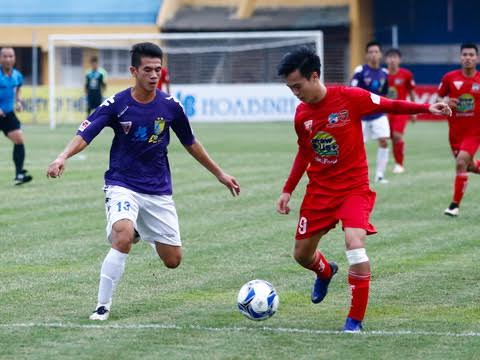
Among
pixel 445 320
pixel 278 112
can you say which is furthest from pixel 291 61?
pixel 278 112

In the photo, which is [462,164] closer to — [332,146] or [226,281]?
[226,281]

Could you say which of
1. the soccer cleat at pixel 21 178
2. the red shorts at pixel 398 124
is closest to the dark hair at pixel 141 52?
the soccer cleat at pixel 21 178

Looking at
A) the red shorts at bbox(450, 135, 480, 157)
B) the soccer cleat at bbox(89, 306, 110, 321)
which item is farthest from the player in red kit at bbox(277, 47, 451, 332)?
the red shorts at bbox(450, 135, 480, 157)

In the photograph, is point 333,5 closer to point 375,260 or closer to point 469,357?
point 375,260

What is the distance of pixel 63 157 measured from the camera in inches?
307

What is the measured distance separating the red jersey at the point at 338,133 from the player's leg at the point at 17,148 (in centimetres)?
1108

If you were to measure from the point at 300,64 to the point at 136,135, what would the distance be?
132cm

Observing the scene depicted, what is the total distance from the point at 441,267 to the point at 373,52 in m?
9.80

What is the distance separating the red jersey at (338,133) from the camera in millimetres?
7883

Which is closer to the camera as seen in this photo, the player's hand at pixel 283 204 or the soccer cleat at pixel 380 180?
the player's hand at pixel 283 204

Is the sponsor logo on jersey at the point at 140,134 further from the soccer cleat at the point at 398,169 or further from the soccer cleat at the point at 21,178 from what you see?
the soccer cleat at the point at 398,169

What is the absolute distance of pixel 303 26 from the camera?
4719cm

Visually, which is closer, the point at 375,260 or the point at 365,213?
the point at 365,213

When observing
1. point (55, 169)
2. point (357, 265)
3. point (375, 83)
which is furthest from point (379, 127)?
point (55, 169)
